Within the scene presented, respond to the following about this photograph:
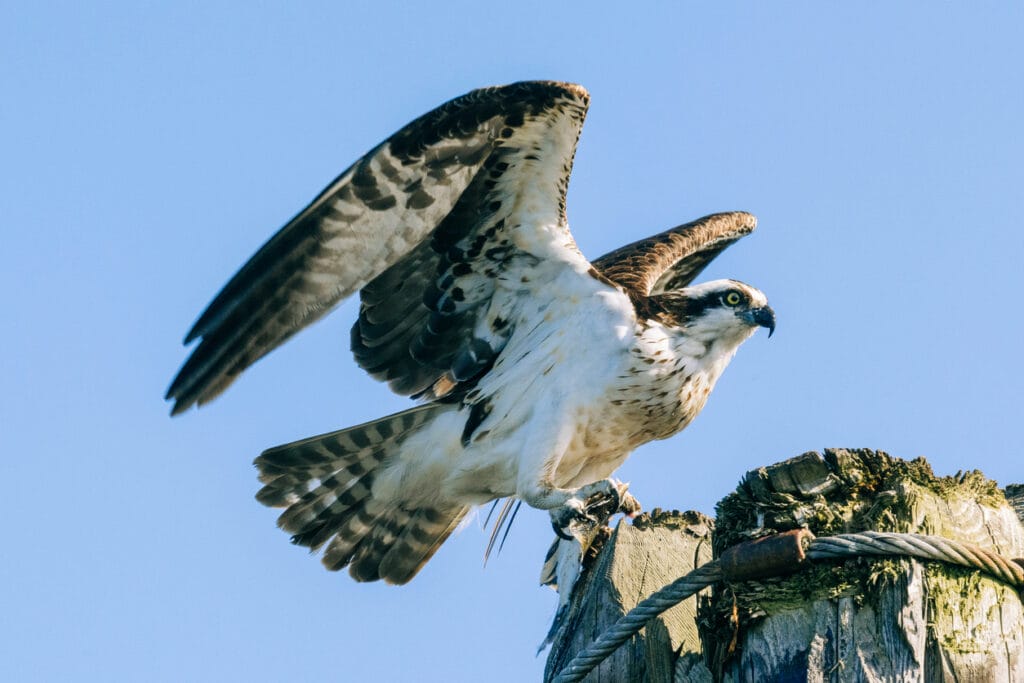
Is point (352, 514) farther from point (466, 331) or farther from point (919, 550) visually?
point (919, 550)

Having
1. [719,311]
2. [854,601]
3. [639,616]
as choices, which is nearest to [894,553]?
[854,601]

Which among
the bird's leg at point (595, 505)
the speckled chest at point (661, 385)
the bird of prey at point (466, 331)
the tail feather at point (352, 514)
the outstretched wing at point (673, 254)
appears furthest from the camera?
the outstretched wing at point (673, 254)

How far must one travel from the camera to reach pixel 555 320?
7.10m

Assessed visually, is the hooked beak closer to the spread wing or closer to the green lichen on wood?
the spread wing

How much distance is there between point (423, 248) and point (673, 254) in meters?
1.85

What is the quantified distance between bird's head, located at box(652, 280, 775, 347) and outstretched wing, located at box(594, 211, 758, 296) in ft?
0.84

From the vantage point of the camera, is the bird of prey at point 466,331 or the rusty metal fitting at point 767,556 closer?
the rusty metal fitting at point 767,556

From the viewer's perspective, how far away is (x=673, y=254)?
8289 mm

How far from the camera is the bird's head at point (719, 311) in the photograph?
711 centimetres

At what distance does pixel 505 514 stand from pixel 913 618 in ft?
14.6

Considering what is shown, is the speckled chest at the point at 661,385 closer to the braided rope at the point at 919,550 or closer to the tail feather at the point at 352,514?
the tail feather at the point at 352,514

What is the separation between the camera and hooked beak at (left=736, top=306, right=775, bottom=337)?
7.22 m

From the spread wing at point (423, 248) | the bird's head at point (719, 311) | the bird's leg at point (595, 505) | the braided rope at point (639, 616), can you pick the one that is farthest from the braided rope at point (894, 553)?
the bird's head at point (719, 311)

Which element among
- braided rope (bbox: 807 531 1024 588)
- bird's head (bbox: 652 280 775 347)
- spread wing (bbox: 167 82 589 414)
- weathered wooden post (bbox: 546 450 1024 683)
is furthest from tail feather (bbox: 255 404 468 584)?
braided rope (bbox: 807 531 1024 588)
